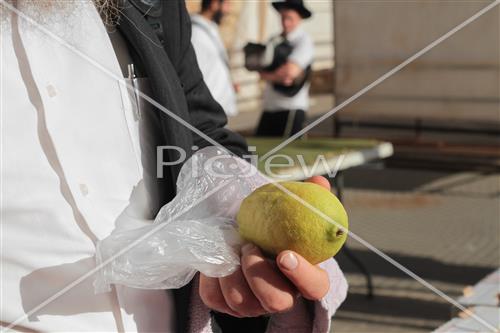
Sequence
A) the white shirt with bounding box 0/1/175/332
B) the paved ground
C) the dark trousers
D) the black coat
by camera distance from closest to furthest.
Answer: the white shirt with bounding box 0/1/175/332, the black coat, the paved ground, the dark trousers

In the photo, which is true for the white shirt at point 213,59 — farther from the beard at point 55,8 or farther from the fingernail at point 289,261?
the fingernail at point 289,261

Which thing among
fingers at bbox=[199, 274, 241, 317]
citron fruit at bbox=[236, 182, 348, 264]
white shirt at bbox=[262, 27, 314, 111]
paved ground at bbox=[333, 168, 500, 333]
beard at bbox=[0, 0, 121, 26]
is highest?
beard at bbox=[0, 0, 121, 26]

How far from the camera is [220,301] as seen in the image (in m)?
1.08

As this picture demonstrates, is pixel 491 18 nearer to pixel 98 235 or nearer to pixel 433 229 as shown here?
pixel 433 229

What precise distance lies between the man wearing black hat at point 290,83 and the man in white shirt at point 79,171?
205 inches

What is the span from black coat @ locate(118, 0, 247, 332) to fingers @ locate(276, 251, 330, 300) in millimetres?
264

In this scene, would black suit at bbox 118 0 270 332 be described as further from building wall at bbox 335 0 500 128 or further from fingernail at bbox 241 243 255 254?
building wall at bbox 335 0 500 128

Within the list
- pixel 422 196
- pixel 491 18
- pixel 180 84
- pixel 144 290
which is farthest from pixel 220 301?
pixel 422 196

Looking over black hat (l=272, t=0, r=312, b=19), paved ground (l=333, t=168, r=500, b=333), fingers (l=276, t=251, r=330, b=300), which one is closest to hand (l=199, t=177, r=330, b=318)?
fingers (l=276, t=251, r=330, b=300)

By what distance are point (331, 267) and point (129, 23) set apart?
52cm

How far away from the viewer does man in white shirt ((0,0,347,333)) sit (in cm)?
115

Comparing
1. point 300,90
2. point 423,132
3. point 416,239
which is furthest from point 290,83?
point 423,132

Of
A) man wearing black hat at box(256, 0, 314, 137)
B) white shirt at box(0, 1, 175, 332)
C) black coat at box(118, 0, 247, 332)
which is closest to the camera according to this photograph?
white shirt at box(0, 1, 175, 332)

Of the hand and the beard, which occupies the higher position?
the beard
